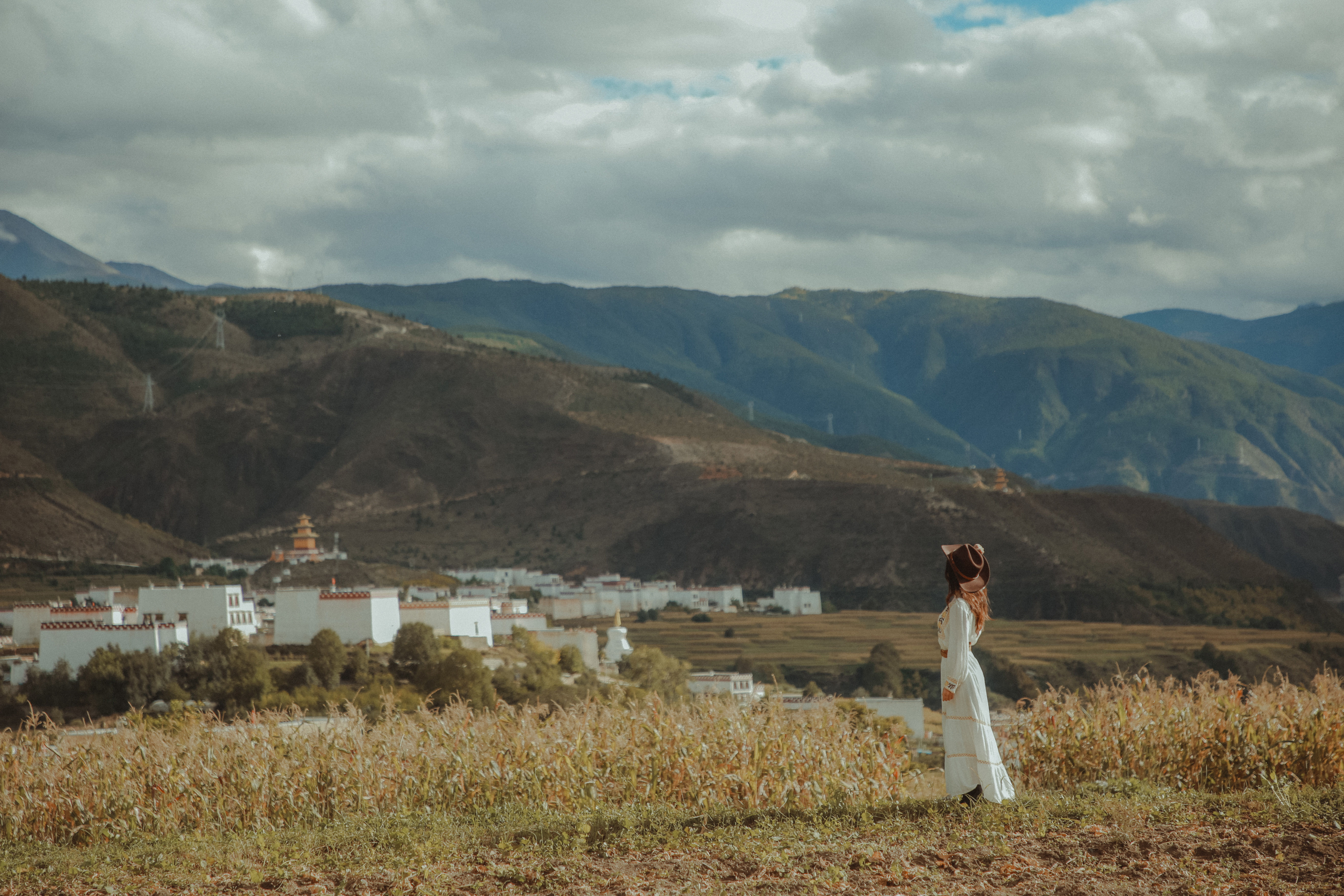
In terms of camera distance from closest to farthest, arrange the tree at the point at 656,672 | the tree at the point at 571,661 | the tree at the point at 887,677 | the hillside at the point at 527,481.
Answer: the tree at the point at 656,672, the tree at the point at 571,661, the tree at the point at 887,677, the hillside at the point at 527,481

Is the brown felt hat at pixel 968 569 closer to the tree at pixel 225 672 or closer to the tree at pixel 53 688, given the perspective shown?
the tree at pixel 225 672

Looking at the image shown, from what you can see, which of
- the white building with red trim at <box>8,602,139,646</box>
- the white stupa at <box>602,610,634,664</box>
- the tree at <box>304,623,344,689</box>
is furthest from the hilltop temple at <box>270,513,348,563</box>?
the tree at <box>304,623,344,689</box>

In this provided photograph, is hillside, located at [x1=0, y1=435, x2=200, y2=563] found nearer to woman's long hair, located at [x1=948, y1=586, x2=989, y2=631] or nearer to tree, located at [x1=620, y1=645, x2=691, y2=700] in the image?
tree, located at [x1=620, y1=645, x2=691, y2=700]

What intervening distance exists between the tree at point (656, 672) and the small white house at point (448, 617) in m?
4.81

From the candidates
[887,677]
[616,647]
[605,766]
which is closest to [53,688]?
[616,647]

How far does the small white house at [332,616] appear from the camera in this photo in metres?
37.2

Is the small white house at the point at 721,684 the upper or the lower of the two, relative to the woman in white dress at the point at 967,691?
lower

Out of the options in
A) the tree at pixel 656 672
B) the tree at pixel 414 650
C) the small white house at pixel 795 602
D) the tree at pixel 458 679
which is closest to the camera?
the tree at pixel 458 679

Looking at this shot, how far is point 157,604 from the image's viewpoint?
3844 cm

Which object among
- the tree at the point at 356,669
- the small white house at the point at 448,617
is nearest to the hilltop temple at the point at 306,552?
the small white house at the point at 448,617

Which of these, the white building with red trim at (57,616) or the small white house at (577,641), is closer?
the white building with red trim at (57,616)

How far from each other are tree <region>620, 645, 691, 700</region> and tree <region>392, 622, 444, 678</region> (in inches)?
237

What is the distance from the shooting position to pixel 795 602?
74250 mm

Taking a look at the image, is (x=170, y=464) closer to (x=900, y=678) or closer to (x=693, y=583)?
(x=693, y=583)
